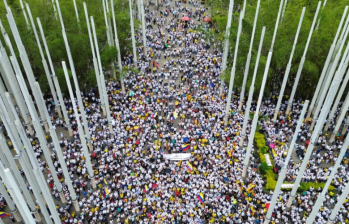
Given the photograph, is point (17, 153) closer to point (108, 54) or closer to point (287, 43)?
point (108, 54)

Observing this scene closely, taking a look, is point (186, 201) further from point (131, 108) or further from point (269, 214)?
point (131, 108)

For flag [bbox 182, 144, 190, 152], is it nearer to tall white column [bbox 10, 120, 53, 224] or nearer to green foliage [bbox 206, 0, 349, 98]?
green foliage [bbox 206, 0, 349, 98]

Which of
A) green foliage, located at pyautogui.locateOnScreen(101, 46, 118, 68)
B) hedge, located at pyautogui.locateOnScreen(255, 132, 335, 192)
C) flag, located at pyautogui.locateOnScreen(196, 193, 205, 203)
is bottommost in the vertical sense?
flag, located at pyautogui.locateOnScreen(196, 193, 205, 203)

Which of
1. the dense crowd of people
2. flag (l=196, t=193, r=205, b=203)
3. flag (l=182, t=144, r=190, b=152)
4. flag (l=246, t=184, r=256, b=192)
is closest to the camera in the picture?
the dense crowd of people

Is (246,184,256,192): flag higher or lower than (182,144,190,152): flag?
lower

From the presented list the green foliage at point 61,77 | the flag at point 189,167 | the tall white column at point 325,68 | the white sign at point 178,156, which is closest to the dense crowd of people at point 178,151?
the flag at point 189,167

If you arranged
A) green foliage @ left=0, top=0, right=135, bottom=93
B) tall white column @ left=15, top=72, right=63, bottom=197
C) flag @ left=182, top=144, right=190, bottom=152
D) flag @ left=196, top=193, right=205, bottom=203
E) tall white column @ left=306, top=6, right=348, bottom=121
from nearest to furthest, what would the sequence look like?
tall white column @ left=15, top=72, right=63, bottom=197, flag @ left=196, top=193, right=205, bottom=203, tall white column @ left=306, top=6, right=348, bottom=121, flag @ left=182, top=144, right=190, bottom=152, green foliage @ left=0, top=0, right=135, bottom=93

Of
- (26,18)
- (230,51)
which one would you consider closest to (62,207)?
(26,18)

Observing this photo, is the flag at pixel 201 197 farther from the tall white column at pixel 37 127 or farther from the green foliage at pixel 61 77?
the green foliage at pixel 61 77

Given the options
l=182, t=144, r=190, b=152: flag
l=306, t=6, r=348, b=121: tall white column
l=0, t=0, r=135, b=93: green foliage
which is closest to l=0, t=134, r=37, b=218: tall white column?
l=182, t=144, r=190, b=152: flag
